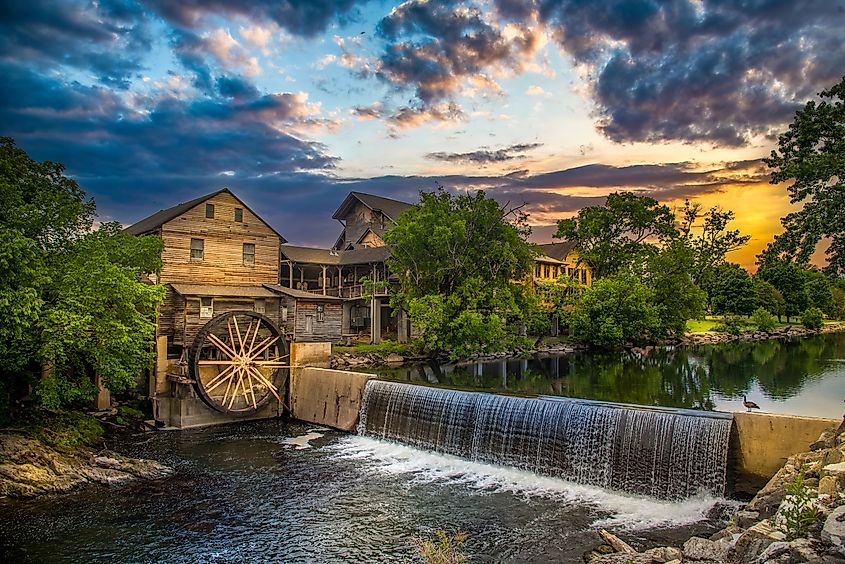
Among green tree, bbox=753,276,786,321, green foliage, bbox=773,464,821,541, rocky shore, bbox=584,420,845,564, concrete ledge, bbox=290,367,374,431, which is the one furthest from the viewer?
green tree, bbox=753,276,786,321

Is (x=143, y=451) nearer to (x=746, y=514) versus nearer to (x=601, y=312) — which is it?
Answer: (x=746, y=514)

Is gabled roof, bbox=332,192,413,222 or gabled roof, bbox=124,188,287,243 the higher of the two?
gabled roof, bbox=332,192,413,222

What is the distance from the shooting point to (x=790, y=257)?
17.1 m

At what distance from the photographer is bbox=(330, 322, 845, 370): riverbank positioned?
3180 cm

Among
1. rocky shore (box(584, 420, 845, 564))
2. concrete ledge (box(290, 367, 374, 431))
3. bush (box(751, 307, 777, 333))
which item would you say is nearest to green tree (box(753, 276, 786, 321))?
bush (box(751, 307, 777, 333))

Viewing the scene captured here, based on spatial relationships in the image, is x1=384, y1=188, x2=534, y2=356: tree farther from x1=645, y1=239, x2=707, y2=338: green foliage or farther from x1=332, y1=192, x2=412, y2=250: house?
x1=645, y1=239, x2=707, y2=338: green foliage

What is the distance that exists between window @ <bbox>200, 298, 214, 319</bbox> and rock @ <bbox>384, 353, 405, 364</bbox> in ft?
35.8

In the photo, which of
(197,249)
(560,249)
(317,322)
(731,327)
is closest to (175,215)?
(197,249)

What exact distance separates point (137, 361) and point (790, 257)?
19.3 m

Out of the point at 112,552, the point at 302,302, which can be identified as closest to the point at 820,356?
the point at 302,302

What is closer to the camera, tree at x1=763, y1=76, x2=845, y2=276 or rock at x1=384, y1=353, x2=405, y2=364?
tree at x1=763, y1=76, x2=845, y2=276

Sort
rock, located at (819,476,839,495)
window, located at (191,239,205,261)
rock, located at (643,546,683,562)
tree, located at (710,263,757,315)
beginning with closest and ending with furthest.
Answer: rock, located at (819,476,839,495), rock, located at (643,546,683,562), window, located at (191,239,205,261), tree, located at (710,263,757,315)

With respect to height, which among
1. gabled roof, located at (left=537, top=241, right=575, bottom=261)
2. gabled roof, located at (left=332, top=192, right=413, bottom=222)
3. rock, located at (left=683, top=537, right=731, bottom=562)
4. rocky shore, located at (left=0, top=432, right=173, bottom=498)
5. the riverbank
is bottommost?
rocky shore, located at (left=0, top=432, right=173, bottom=498)

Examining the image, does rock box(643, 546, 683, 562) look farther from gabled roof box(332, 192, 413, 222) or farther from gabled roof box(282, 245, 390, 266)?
gabled roof box(332, 192, 413, 222)
